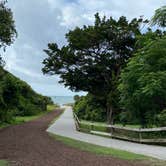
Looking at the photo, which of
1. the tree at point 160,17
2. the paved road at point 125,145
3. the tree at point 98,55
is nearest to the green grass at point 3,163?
the paved road at point 125,145

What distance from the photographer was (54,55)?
3206 cm

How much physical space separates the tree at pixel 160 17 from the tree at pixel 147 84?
3.05ft

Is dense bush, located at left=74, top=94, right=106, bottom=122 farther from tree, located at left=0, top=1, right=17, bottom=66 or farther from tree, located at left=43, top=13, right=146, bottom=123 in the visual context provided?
tree, located at left=0, top=1, right=17, bottom=66

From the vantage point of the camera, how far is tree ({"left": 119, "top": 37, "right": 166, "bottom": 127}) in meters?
18.1

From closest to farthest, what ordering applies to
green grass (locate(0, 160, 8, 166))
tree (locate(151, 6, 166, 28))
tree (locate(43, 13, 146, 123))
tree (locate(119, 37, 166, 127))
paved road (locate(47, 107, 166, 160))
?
green grass (locate(0, 160, 8, 166)), paved road (locate(47, 107, 166, 160)), tree (locate(119, 37, 166, 127)), tree (locate(151, 6, 166, 28)), tree (locate(43, 13, 146, 123))

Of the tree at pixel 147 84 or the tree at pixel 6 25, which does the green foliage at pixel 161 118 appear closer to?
the tree at pixel 147 84

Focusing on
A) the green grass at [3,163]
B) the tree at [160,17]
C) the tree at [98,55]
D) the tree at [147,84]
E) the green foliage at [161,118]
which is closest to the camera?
the green grass at [3,163]

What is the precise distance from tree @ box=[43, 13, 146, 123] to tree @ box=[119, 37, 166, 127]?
8539 millimetres

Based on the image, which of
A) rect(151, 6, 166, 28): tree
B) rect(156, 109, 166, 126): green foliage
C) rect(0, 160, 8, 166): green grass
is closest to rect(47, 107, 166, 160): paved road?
rect(156, 109, 166, 126): green foliage

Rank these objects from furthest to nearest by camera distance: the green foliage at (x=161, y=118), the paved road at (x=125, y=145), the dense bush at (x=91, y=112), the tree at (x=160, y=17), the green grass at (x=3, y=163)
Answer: the dense bush at (x=91, y=112) → the tree at (x=160, y=17) → the green foliage at (x=161, y=118) → the paved road at (x=125, y=145) → the green grass at (x=3, y=163)

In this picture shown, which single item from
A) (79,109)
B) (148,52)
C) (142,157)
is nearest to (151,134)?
(148,52)

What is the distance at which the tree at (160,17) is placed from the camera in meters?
19.1

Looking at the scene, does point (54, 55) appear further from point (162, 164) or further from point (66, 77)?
point (162, 164)

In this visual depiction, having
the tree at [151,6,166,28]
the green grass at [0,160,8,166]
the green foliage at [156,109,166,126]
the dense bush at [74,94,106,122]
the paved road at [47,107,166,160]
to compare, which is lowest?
the green grass at [0,160,8,166]
